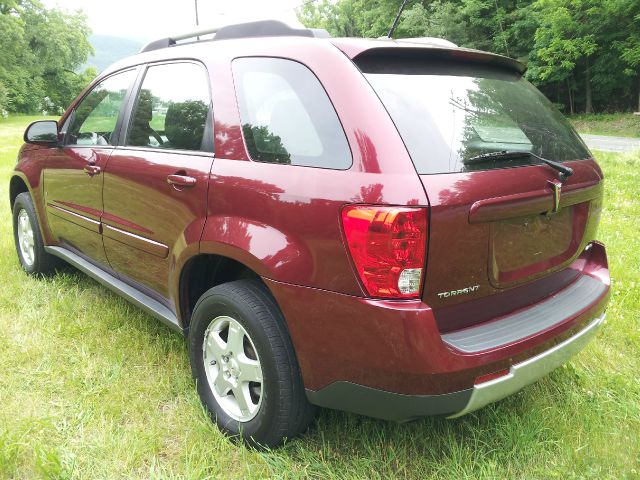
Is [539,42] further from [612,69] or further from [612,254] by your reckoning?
[612,254]

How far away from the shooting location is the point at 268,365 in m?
2.07

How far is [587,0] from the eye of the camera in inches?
1049

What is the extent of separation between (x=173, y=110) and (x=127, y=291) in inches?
42.1

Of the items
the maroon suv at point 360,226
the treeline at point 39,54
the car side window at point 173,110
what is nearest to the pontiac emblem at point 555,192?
the maroon suv at point 360,226

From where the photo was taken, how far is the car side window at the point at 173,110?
2.53m

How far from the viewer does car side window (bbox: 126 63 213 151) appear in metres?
2.53

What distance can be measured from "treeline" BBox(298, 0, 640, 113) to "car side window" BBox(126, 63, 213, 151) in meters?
26.9

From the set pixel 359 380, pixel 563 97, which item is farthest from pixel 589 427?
pixel 563 97

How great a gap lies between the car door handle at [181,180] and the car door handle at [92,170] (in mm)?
873

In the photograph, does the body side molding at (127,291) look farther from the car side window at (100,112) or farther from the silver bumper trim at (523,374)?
the silver bumper trim at (523,374)

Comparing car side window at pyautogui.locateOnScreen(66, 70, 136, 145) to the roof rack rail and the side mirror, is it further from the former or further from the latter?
the roof rack rail

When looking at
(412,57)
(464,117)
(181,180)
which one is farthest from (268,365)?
(412,57)

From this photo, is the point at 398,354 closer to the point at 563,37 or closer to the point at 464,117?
the point at 464,117

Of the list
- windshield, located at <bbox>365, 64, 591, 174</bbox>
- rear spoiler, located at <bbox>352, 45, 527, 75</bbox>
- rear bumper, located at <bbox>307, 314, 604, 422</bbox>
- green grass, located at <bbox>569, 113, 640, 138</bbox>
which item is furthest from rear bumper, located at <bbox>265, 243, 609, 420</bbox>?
green grass, located at <bbox>569, 113, 640, 138</bbox>
